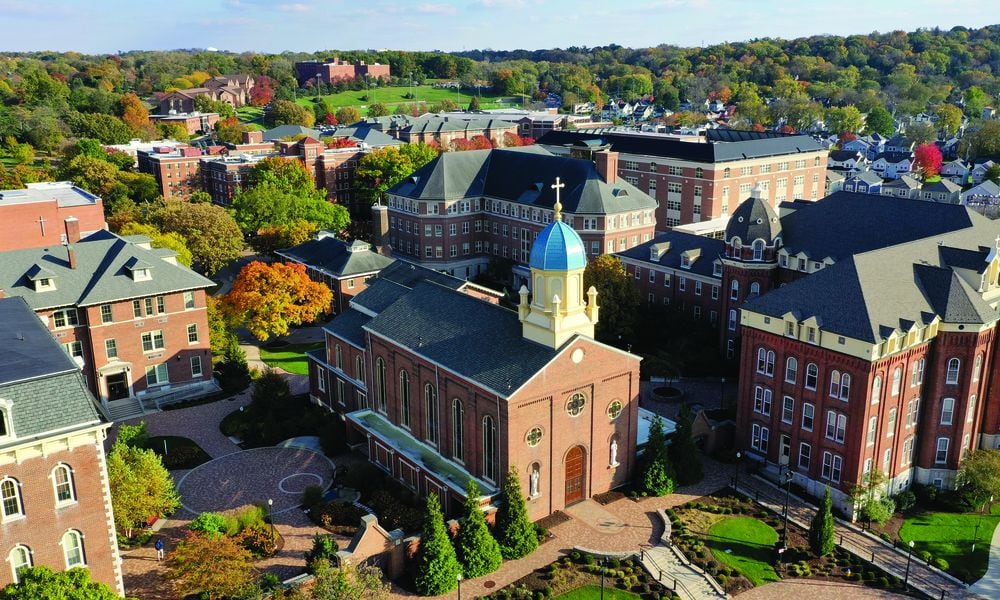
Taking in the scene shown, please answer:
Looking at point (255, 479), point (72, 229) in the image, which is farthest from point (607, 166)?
point (255, 479)

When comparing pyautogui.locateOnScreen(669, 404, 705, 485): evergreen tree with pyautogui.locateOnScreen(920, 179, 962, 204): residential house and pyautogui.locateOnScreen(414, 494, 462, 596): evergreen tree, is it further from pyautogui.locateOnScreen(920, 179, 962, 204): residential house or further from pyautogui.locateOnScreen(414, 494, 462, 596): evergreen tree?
pyautogui.locateOnScreen(920, 179, 962, 204): residential house

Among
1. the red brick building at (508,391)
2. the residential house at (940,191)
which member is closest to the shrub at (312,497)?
the red brick building at (508,391)

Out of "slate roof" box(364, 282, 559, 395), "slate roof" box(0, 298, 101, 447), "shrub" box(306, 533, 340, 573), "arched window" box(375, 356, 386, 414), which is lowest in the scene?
"shrub" box(306, 533, 340, 573)

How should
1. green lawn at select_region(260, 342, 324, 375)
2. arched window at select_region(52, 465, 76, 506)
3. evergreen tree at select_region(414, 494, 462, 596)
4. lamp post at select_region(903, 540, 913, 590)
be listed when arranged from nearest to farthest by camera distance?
arched window at select_region(52, 465, 76, 506) < evergreen tree at select_region(414, 494, 462, 596) < lamp post at select_region(903, 540, 913, 590) < green lawn at select_region(260, 342, 324, 375)

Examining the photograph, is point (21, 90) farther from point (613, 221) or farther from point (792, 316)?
point (792, 316)

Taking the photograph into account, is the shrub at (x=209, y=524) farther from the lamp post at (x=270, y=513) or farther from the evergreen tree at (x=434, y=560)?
the evergreen tree at (x=434, y=560)

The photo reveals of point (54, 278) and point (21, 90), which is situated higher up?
point (21, 90)

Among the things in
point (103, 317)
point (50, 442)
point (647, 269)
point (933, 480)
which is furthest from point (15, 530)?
point (647, 269)

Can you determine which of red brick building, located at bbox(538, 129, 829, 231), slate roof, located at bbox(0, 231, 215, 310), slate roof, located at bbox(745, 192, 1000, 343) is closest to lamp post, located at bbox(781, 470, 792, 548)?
slate roof, located at bbox(745, 192, 1000, 343)
